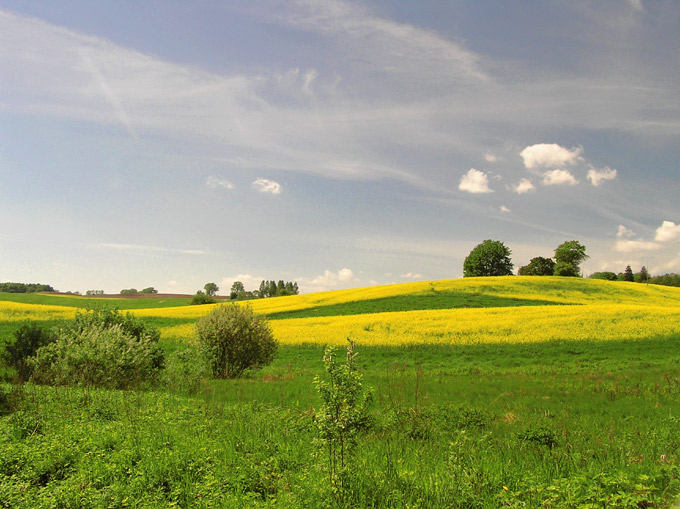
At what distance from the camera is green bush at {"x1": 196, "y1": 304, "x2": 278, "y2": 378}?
1917cm

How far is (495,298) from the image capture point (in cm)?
4484

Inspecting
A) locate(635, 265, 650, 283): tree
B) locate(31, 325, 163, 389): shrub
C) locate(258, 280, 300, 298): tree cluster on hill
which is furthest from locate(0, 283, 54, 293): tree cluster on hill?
locate(635, 265, 650, 283): tree

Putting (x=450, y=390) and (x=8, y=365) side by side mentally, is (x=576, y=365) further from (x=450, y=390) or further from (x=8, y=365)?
(x=8, y=365)

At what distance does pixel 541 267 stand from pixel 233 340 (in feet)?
295

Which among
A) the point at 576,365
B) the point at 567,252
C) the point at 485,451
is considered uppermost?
the point at 567,252

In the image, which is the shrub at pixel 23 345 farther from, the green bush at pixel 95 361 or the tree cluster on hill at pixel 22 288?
the tree cluster on hill at pixel 22 288

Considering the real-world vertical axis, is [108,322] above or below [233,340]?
above

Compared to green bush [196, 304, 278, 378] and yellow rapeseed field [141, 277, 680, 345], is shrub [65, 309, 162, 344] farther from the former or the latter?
yellow rapeseed field [141, 277, 680, 345]

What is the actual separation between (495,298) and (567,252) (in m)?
56.5

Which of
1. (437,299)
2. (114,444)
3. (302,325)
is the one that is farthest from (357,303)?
(114,444)

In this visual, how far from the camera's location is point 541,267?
313 ft

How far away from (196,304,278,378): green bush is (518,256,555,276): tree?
289 feet

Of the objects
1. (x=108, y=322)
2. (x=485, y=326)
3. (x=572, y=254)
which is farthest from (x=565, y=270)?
(x=108, y=322)

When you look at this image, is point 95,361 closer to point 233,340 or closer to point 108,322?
point 108,322
